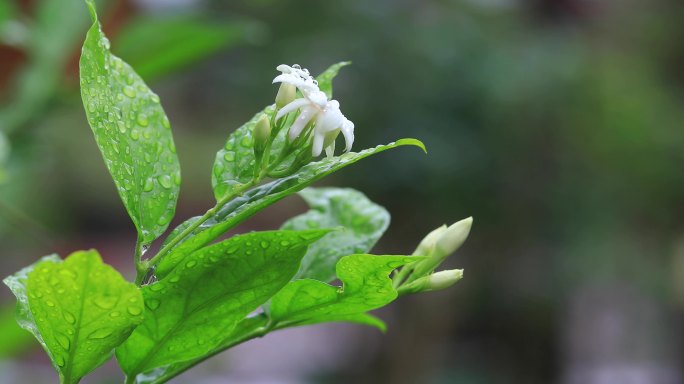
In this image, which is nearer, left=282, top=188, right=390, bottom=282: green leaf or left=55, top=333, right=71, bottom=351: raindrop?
left=55, top=333, right=71, bottom=351: raindrop

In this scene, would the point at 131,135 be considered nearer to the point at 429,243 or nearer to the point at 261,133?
the point at 261,133

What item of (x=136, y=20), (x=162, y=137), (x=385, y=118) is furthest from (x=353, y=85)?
(x=162, y=137)

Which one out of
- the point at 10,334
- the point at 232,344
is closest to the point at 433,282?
the point at 232,344

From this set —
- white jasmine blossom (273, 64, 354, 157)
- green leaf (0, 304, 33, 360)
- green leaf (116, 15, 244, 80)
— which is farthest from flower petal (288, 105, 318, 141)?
green leaf (116, 15, 244, 80)

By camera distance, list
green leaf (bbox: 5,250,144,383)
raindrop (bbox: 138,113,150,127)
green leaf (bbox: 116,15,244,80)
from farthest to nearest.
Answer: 1. green leaf (bbox: 116,15,244,80)
2. raindrop (bbox: 138,113,150,127)
3. green leaf (bbox: 5,250,144,383)

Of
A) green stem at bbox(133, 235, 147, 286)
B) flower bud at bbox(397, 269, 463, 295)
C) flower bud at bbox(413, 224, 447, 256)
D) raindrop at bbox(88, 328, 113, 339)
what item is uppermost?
green stem at bbox(133, 235, 147, 286)

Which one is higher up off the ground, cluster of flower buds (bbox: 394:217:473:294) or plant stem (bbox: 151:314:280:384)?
cluster of flower buds (bbox: 394:217:473:294)

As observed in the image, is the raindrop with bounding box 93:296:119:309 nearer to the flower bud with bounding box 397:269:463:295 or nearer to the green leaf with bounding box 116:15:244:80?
the flower bud with bounding box 397:269:463:295

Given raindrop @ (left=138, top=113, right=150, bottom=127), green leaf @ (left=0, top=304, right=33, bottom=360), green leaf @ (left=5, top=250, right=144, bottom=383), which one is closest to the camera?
green leaf @ (left=5, top=250, right=144, bottom=383)
